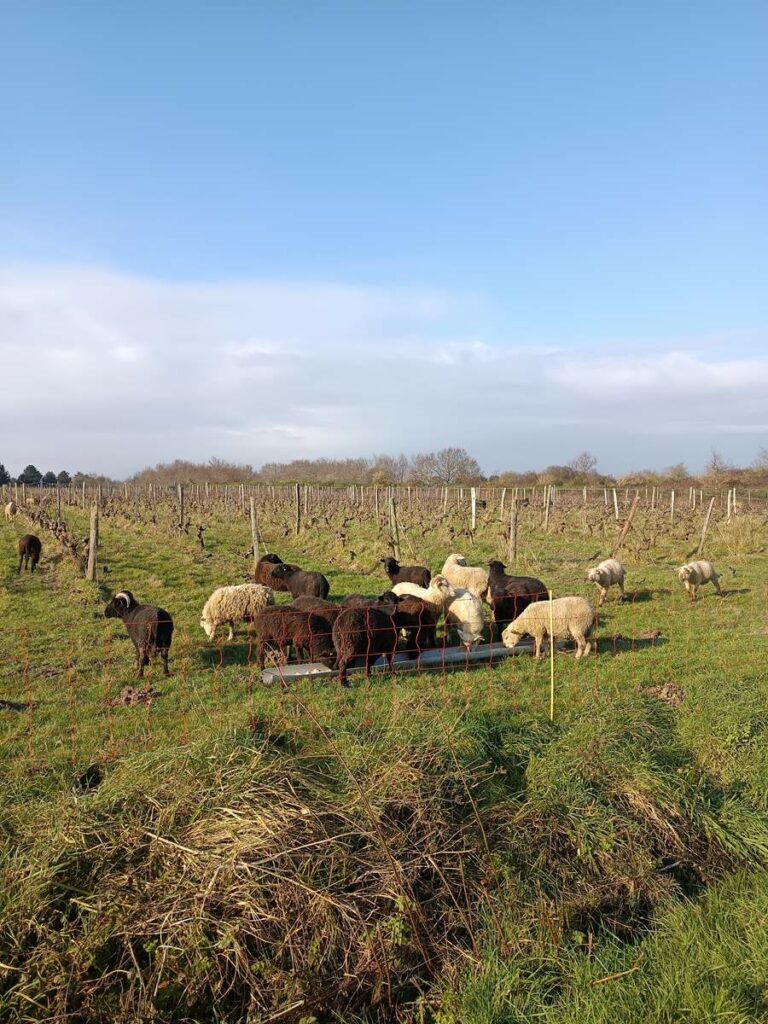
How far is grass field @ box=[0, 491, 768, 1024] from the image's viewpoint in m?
3.04

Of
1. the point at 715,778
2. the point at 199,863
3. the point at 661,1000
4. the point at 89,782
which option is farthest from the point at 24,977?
the point at 715,778

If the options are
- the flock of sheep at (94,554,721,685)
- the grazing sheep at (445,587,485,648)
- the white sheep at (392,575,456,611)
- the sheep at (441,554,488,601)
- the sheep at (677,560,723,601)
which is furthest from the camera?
the sheep at (677,560,723,601)

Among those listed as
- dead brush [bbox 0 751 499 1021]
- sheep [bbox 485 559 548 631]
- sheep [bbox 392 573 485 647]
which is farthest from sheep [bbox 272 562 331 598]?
dead brush [bbox 0 751 499 1021]

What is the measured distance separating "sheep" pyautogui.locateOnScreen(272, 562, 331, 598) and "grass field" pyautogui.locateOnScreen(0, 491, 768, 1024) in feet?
18.0

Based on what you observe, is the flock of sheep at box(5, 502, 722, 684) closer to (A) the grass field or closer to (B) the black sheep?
(B) the black sheep

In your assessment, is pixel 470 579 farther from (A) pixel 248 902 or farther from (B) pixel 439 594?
(A) pixel 248 902

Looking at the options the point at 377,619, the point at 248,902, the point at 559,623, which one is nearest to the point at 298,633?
the point at 377,619

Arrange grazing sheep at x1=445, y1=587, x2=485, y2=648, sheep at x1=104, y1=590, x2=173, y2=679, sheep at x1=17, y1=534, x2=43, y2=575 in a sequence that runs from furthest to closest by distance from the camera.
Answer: sheep at x1=17, y1=534, x2=43, y2=575 < grazing sheep at x1=445, y1=587, x2=485, y2=648 < sheep at x1=104, y1=590, x2=173, y2=679

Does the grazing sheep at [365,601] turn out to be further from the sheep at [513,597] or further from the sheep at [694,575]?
the sheep at [694,575]

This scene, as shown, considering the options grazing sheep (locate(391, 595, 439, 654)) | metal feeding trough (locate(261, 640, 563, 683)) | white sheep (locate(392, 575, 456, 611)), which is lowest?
metal feeding trough (locate(261, 640, 563, 683))

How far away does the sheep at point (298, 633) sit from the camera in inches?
324

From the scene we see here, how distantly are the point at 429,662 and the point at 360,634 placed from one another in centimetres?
108

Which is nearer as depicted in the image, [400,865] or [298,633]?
[400,865]

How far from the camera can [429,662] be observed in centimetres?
847
